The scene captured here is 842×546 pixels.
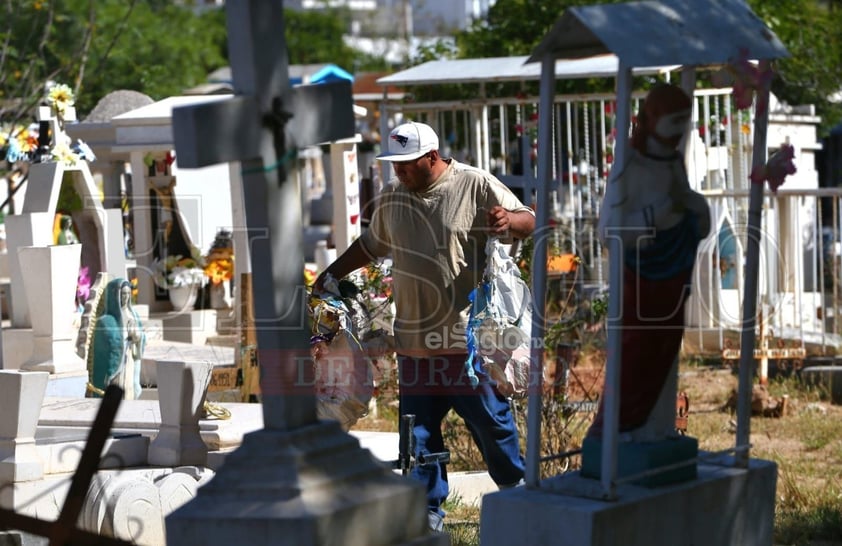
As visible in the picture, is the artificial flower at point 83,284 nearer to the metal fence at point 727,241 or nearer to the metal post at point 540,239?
the metal fence at point 727,241

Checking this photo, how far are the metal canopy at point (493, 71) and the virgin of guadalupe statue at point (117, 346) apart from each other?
3977mm

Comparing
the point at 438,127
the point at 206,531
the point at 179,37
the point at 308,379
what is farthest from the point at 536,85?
the point at 179,37

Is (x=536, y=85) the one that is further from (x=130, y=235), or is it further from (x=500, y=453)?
(x=500, y=453)

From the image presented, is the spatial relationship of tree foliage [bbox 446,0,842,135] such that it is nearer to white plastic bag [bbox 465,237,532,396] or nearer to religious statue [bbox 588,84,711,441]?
white plastic bag [bbox 465,237,532,396]

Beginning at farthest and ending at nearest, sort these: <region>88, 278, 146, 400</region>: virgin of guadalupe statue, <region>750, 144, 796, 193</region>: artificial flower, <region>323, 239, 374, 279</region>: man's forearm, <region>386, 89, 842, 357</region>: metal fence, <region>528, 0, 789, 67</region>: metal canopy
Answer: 1. <region>386, 89, 842, 357</region>: metal fence
2. <region>88, 278, 146, 400</region>: virgin of guadalupe statue
3. <region>323, 239, 374, 279</region>: man's forearm
4. <region>750, 144, 796, 193</region>: artificial flower
5. <region>528, 0, 789, 67</region>: metal canopy

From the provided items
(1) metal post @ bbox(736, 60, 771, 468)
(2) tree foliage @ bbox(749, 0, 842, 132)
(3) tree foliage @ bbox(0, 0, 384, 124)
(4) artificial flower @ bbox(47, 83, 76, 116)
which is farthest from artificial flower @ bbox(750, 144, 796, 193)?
(2) tree foliage @ bbox(749, 0, 842, 132)

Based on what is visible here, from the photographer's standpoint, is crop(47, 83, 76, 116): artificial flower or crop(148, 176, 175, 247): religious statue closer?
crop(47, 83, 76, 116): artificial flower

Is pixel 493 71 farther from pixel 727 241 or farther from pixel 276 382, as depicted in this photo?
pixel 276 382

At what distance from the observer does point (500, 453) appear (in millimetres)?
5742

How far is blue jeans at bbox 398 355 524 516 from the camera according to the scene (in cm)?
571

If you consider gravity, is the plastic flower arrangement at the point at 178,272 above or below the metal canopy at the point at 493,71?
below

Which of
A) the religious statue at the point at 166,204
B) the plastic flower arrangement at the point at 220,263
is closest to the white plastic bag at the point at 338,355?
the plastic flower arrangement at the point at 220,263

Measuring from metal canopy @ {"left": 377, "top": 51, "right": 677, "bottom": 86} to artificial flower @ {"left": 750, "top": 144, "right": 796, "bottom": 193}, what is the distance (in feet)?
21.0

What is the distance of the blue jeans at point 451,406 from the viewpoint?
18.7 feet
